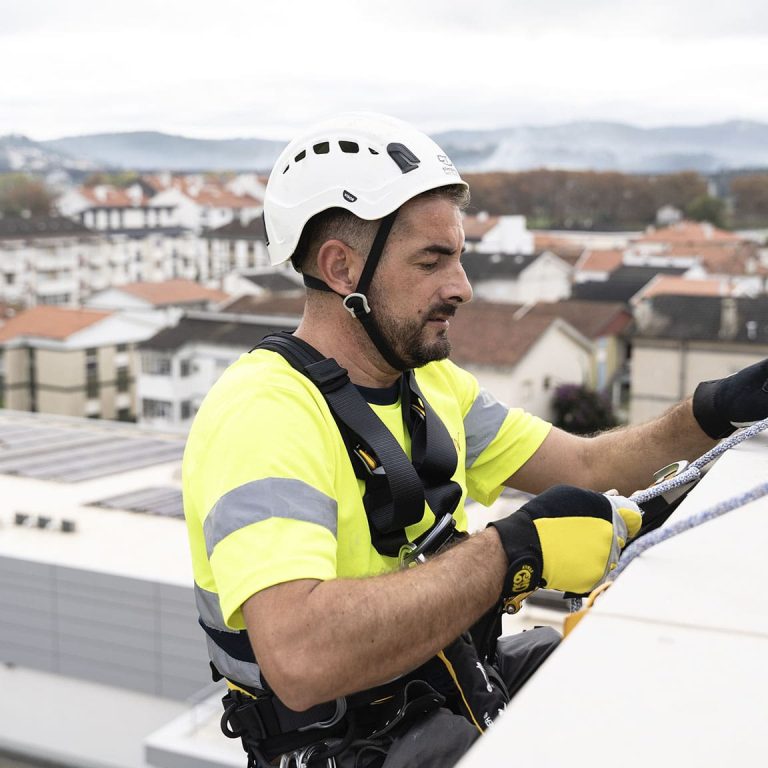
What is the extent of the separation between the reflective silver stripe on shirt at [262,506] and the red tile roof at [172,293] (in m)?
33.7

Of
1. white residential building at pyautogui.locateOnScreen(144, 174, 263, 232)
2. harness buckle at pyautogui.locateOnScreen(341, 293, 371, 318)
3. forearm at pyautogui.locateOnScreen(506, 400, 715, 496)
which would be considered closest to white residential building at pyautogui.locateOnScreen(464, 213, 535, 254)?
white residential building at pyautogui.locateOnScreen(144, 174, 263, 232)

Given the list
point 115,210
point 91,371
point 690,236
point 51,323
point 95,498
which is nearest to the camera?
point 95,498

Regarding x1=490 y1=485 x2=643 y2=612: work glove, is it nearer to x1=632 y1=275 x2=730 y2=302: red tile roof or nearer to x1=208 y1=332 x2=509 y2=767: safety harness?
x1=208 y1=332 x2=509 y2=767: safety harness

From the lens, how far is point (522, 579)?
148 cm

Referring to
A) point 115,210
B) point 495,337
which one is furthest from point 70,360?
point 115,210

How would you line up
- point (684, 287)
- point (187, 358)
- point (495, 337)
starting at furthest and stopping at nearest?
point (684, 287) < point (187, 358) < point (495, 337)

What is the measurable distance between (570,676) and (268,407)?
2.21 ft

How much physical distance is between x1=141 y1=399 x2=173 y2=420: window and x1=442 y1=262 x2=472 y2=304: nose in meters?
26.8

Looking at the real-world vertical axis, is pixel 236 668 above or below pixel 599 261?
above

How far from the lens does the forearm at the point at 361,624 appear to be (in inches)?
51.4

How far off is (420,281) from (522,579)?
52 cm

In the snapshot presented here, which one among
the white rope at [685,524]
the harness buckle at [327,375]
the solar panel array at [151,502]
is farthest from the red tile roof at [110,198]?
the white rope at [685,524]

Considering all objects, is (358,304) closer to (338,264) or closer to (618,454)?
(338,264)

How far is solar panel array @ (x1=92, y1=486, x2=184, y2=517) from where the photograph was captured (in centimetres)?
1300
